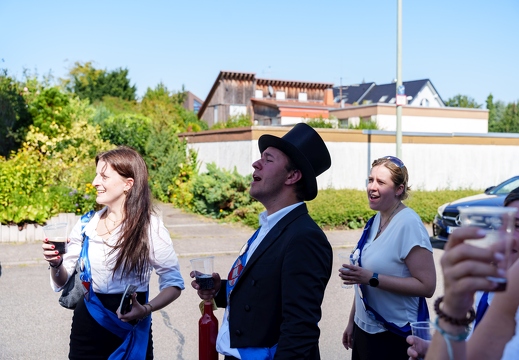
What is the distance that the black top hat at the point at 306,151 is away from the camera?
300 cm

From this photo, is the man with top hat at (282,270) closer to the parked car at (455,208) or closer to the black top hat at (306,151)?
the black top hat at (306,151)

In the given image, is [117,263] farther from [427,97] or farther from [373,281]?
[427,97]

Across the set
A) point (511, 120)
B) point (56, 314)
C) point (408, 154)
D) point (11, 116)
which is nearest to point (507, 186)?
point (408, 154)

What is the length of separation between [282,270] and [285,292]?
0.37 ft

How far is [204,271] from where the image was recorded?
10.5 ft

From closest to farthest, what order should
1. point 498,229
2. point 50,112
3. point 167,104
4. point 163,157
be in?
point 498,229, point 50,112, point 163,157, point 167,104

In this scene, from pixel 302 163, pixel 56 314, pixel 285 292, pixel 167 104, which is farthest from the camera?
pixel 167 104

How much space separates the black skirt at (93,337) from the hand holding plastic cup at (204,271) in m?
0.55

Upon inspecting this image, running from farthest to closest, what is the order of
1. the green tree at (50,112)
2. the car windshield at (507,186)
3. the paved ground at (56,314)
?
1. the green tree at (50,112)
2. the car windshield at (507,186)
3. the paved ground at (56,314)

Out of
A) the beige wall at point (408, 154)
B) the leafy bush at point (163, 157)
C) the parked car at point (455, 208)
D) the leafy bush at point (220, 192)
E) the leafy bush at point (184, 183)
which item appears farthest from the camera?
the leafy bush at point (163, 157)

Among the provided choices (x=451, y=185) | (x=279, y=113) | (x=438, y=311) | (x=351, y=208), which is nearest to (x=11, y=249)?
(x=351, y=208)

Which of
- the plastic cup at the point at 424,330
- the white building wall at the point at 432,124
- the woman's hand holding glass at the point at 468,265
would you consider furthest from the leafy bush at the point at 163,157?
the white building wall at the point at 432,124

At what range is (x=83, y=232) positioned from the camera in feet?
11.6

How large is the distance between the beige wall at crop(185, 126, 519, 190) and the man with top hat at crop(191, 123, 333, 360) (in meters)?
12.4
